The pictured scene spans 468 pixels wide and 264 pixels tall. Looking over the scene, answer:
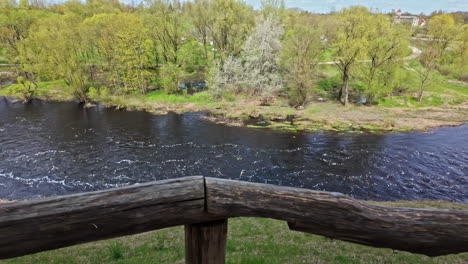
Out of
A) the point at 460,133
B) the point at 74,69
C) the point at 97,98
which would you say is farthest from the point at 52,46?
the point at 460,133

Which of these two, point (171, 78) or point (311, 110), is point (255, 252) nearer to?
point (311, 110)

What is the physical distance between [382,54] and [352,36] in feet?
19.1

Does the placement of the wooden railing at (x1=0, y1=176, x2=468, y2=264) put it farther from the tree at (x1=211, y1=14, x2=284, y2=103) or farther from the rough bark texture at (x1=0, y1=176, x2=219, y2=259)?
the tree at (x1=211, y1=14, x2=284, y2=103)

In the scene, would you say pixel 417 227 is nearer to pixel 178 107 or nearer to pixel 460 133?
pixel 460 133

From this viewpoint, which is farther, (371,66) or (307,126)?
(371,66)

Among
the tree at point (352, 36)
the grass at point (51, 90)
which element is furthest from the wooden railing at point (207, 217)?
the grass at point (51, 90)

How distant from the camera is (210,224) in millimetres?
2461

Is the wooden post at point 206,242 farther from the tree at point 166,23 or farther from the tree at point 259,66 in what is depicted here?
the tree at point 166,23

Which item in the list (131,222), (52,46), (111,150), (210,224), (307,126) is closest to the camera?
(131,222)

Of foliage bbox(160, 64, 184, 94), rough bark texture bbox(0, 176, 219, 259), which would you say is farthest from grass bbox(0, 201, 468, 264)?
foliage bbox(160, 64, 184, 94)

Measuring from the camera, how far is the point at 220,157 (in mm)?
25797

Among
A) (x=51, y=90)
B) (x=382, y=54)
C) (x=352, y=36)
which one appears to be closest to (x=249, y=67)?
(x=352, y=36)

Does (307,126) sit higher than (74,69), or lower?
lower

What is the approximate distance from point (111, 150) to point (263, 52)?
30.0 m
